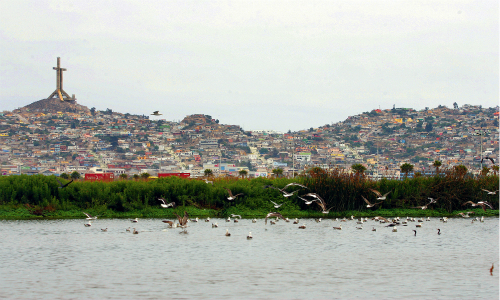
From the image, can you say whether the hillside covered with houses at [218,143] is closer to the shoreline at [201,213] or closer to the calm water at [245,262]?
the shoreline at [201,213]

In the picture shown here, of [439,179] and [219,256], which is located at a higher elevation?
[439,179]

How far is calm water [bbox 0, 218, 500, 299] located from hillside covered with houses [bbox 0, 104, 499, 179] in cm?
8460

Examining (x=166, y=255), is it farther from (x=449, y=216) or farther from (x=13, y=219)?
(x=449, y=216)

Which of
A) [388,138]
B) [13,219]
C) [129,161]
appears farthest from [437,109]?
[13,219]

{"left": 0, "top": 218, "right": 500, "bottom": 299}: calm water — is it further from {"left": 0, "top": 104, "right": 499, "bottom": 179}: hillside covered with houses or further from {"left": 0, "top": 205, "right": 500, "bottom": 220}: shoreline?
{"left": 0, "top": 104, "right": 499, "bottom": 179}: hillside covered with houses

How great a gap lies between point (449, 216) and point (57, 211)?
17.2 meters

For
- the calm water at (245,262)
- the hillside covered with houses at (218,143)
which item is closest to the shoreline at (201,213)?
the calm water at (245,262)

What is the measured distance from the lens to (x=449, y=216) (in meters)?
26.7

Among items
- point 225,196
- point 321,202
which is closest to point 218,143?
point 225,196

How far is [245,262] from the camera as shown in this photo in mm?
15648

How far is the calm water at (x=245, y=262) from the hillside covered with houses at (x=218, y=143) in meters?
84.6

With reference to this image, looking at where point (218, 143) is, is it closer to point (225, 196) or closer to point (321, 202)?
point (225, 196)

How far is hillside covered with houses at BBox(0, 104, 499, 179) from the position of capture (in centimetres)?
11475

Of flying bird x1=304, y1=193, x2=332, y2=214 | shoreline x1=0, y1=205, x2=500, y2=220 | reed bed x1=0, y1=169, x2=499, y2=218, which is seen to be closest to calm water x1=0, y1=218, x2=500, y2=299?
flying bird x1=304, y1=193, x2=332, y2=214
